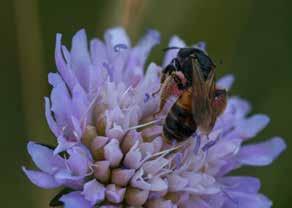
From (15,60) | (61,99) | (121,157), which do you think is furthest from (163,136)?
(15,60)

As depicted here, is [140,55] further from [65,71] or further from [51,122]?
[51,122]

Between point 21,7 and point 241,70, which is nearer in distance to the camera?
point 21,7

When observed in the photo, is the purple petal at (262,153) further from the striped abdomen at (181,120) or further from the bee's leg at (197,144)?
the striped abdomen at (181,120)

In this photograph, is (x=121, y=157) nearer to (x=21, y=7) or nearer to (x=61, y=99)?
(x=61, y=99)

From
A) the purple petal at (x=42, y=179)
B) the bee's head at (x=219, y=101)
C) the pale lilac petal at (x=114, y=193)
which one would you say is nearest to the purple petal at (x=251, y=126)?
the bee's head at (x=219, y=101)

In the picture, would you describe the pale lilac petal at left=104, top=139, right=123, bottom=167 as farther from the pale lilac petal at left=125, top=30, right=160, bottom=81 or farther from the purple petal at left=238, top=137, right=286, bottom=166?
the purple petal at left=238, top=137, right=286, bottom=166

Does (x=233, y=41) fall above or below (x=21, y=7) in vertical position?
below

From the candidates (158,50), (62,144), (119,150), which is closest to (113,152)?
(119,150)
